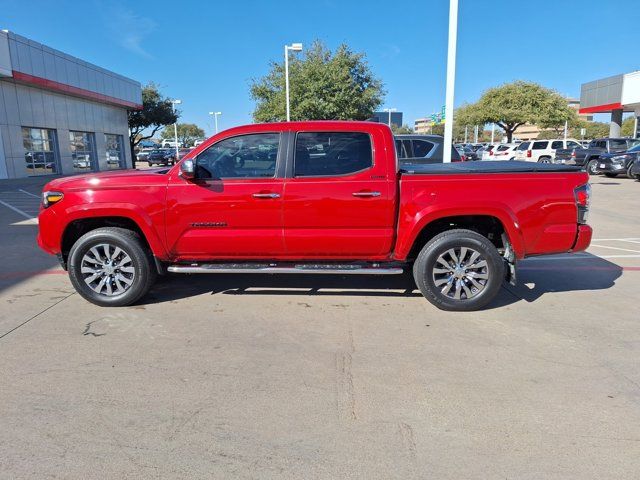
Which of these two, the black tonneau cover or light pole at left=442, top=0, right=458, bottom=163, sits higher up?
light pole at left=442, top=0, right=458, bottom=163

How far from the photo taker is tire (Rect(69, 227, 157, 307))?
488 cm

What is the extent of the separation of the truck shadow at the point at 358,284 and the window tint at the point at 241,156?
4.84ft

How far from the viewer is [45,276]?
627 centimetres

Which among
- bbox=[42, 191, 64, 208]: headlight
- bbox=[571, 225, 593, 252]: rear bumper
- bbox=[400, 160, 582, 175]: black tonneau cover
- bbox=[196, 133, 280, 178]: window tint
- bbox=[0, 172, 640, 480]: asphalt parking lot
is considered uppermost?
bbox=[196, 133, 280, 178]: window tint

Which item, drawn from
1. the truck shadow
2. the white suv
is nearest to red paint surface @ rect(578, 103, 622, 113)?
the white suv

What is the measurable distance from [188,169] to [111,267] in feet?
4.71

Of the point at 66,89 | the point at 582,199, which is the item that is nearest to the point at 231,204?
the point at 582,199

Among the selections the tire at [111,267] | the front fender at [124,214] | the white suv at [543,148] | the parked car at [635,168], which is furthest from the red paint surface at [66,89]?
the parked car at [635,168]

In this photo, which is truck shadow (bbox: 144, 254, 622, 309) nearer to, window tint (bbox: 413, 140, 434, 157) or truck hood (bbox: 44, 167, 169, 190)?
truck hood (bbox: 44, 167, 169, 190)

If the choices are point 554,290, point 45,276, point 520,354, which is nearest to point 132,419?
point 520,354

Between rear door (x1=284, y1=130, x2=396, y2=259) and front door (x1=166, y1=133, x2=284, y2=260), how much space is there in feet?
0.60

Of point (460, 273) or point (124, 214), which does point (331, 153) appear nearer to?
point (460, 273)

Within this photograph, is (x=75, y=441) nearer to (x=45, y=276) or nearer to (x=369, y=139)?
(x=369, y=139)

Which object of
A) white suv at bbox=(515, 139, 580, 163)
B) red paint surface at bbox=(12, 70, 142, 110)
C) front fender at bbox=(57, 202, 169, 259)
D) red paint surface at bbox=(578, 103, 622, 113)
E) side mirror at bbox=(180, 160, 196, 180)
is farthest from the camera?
red paint surface at bbox=(578, 103, 622, 113)
